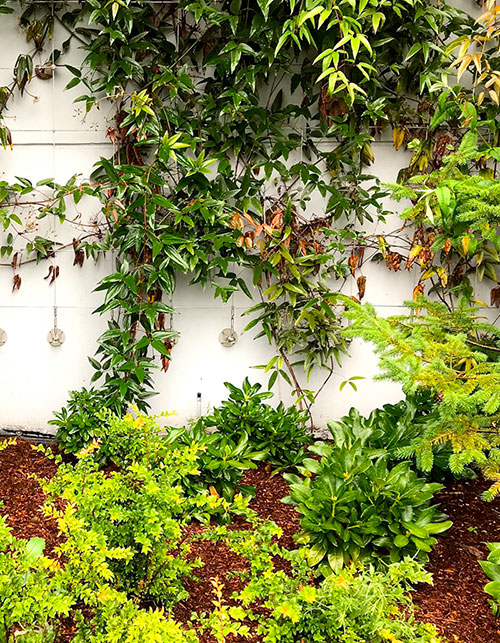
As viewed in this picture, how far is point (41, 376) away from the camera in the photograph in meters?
3.51

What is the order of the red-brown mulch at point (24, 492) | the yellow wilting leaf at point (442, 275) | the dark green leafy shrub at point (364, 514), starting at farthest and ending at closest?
1. the yellow wilting leaf at point (442, 275)
2. the red-brown mulch at point (24, 492)
3. the dark green leafy shrub at point (364, 514)

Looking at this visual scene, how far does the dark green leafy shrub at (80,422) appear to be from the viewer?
9.85 feet

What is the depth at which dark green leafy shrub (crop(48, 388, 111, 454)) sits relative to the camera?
3.00 meters

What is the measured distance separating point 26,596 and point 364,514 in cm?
118

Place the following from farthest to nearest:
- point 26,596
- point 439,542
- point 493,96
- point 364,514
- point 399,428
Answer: point 493,96
point 399,428
point 439,542
point 364,514
point 26,596

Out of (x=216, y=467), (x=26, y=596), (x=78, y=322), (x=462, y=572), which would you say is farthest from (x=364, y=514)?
(x=78, y=322)

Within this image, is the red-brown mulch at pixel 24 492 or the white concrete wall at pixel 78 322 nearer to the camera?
the red-brown mulch at pixel 24 492

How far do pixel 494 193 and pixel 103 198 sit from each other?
Answer: 1800 mm

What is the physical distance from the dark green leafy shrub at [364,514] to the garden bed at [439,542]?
0.14 m

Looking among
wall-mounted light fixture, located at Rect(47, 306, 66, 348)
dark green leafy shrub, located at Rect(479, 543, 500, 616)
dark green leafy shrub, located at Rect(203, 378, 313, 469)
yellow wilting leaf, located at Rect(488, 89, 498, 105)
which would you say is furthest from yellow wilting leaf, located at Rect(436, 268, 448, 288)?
wall-mounted light fixture, located at Rect(47, 306, 66, 348)

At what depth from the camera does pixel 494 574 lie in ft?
6.60

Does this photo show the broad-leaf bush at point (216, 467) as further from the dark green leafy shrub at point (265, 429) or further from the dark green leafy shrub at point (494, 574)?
the dark green leafy shrub at point (494, 574)

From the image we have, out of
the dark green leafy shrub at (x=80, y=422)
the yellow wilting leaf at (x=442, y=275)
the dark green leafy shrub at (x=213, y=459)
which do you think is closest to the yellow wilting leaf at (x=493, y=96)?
the yellow wilting leaf at (x=442, y=275)

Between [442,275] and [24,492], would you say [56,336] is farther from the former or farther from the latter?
[442,275]
